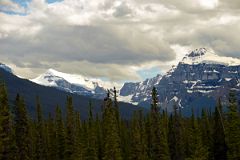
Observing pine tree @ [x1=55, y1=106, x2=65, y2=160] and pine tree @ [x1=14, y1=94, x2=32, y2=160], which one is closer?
pine tree @ [x1=14, y1=94, x2=32, y2=160]

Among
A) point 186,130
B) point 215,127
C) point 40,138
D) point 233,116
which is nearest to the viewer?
point 233,116

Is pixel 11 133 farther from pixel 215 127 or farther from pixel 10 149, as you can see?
pixel 215 127

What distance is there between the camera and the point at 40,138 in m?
117

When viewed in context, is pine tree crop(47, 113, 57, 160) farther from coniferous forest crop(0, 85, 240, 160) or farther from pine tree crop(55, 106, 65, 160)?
pine tree crop(55, 106, 65, 160)

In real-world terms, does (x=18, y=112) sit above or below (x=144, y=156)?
above

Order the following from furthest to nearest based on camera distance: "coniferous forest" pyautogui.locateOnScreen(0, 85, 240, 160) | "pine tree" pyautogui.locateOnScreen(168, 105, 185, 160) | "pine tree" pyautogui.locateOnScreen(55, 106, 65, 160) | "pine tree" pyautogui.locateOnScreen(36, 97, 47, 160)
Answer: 1. "pine tree" pyautogui.locateOnScreen(168, 105, 185, 160)
2. "pine tree" pyautogui.locateOnScreen(36, 97, 47, 160)
3. "pine tree" pyautogui.locateOnScreen(55, 106, 65, 160)
4. "coniferous forest" pyautogui.locateOnScreen(0, 85, 240, 160)

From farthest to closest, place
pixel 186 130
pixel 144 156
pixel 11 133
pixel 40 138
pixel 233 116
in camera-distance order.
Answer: pixel 186 130, pixel 40 138, pixel 144 156, pixel 233 116, pixel 11 133

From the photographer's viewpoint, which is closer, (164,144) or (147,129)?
(164,144)

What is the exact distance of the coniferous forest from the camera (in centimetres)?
8350

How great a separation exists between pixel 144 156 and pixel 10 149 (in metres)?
26.9

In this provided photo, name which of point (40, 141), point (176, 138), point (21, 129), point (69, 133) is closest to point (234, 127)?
point (69, 133)

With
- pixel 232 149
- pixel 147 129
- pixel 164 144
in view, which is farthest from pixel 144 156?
pixel 147 129

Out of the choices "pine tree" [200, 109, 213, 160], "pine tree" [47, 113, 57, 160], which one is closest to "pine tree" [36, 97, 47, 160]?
"pine tree" [47, 113, 57, 160]

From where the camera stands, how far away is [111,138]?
285 feet
